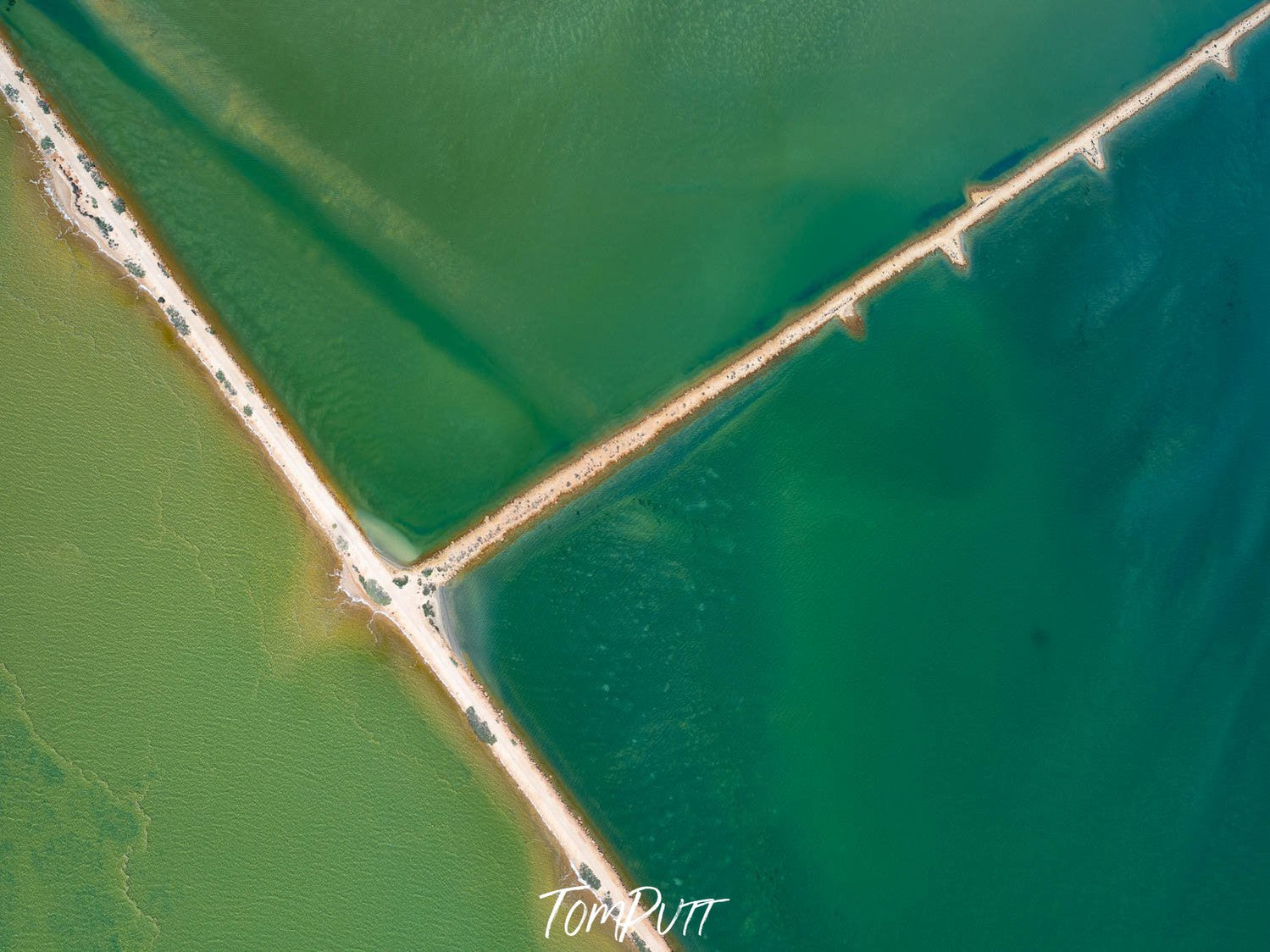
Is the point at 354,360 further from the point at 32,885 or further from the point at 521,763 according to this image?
the point at 32,885

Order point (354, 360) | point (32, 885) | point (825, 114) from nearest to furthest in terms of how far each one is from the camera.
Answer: point (32, 885) → point (354, 360) → point (825, 114)

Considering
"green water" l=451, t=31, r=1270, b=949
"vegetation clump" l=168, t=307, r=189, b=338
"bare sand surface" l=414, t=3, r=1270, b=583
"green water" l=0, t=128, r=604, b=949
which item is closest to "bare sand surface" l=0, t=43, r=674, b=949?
"vegetation clump" l=168, t=307, r=189, b=338

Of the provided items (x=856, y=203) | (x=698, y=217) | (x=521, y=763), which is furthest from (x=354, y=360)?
(x=856, y=203)

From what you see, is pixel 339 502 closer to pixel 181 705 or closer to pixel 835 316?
pixel 181 705

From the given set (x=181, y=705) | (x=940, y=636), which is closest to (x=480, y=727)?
(x=181, y=705)

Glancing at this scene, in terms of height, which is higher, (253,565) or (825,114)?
(825,114)

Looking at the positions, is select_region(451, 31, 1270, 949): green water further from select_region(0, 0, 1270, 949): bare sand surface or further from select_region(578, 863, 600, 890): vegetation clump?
select_region(578, 863, 600, 890): vegetation clump

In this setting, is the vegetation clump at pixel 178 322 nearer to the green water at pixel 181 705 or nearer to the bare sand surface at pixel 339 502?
the bare sand surface at pixel 339 502

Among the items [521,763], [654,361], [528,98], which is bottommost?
[521,763]
